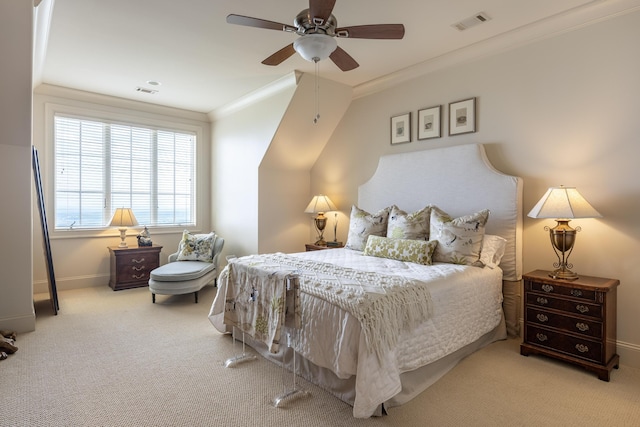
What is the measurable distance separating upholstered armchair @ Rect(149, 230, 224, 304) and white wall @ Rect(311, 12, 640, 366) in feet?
10.8

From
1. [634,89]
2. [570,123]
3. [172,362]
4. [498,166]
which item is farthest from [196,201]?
[634,89]

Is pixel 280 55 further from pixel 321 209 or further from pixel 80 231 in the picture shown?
pixel 80 231

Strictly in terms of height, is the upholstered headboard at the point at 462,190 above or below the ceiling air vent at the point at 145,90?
below

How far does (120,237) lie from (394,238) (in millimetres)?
4257

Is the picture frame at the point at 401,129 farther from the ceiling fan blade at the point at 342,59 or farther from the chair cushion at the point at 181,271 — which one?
the chair cushion at the point at 181,271

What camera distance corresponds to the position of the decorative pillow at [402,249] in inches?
123

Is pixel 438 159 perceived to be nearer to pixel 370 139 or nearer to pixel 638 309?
pixel 370 139

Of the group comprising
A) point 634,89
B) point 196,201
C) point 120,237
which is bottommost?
point 120,237

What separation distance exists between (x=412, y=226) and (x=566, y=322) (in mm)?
1453

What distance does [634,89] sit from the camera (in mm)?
2703

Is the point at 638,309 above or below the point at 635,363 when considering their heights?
above

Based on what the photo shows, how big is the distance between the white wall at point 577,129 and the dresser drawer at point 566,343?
0.44m

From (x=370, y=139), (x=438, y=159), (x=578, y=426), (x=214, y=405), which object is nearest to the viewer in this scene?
(x=578, y=426)

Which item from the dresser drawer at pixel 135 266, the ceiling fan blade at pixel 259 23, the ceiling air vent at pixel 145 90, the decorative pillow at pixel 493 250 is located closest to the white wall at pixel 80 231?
the dresser drawer at pixel 135 266
